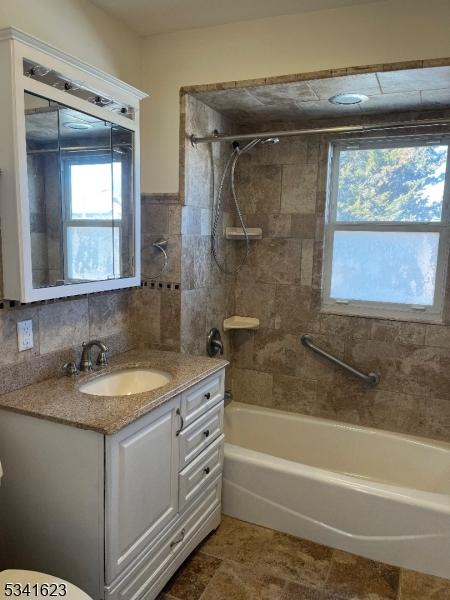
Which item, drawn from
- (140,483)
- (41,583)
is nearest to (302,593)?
(140,483)

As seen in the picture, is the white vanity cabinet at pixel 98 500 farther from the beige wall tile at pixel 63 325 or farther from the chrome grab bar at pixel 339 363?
the chrome grab bar at pixel 339 363

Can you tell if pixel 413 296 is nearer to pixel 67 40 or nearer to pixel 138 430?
pixel 138 430

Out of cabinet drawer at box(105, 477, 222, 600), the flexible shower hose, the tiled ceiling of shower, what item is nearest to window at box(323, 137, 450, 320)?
the tiled ceiling of shower

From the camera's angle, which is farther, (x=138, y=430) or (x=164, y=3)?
(x=164, y=3)

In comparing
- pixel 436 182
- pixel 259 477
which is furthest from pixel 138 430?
pixel 436 182

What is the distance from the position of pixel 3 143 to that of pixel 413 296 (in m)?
2.31

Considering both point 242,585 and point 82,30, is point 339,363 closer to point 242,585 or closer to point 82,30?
point 242,585

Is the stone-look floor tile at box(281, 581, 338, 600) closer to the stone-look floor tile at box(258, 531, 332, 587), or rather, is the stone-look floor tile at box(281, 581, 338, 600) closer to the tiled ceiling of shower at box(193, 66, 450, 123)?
the stone-look floor tile at box(258, 531, 332, 587)

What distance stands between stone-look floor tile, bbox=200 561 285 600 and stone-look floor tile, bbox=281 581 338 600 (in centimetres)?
3

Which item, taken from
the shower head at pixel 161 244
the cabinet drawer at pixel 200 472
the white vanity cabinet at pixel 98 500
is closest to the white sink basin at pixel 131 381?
the white vanity cabinet at pixel 98 500

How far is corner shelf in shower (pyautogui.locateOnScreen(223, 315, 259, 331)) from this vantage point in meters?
2.92

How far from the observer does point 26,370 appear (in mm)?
1796

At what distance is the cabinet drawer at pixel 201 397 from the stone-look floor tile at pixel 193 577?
717mm

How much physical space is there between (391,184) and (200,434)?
1844mm
